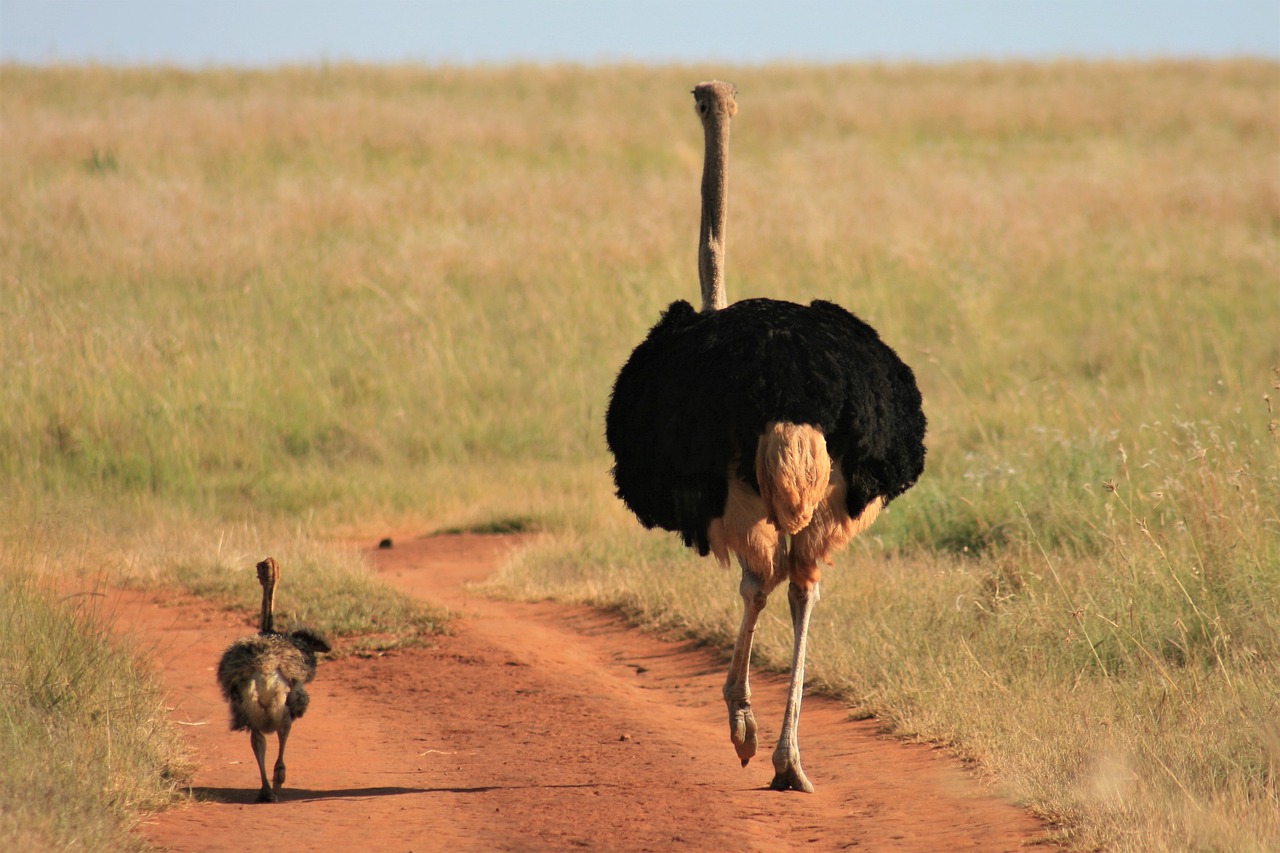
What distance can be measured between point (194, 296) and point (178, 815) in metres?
9.86

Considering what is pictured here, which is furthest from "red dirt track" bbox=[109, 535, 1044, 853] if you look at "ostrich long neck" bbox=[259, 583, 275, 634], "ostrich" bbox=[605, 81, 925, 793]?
"ostrich long neck" bbox=[259, 583, 275, 634]

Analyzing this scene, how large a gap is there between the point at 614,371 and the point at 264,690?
8.58 metres

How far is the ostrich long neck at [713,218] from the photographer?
6.10 meters

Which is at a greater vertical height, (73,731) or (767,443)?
(767,443)

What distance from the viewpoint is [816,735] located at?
612cm

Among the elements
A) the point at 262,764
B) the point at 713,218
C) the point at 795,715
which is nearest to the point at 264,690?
the point at 262,764

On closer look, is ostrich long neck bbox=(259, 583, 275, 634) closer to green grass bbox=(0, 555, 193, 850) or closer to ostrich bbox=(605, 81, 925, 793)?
green grass bbox=(0, 555, 193, 850)

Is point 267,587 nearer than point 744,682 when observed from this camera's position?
No

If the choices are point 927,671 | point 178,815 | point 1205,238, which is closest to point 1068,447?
point 927,671

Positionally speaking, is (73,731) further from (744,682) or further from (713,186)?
(713,186)

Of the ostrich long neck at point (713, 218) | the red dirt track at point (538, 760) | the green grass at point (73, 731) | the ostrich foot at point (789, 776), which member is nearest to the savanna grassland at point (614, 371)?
the green grass at point (73, 731)

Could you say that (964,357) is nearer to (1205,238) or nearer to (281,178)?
(1205,238)

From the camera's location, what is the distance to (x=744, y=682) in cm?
516

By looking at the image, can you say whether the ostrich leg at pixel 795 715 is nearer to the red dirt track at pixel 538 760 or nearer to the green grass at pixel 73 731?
the red dirt track at pixel 538 760
